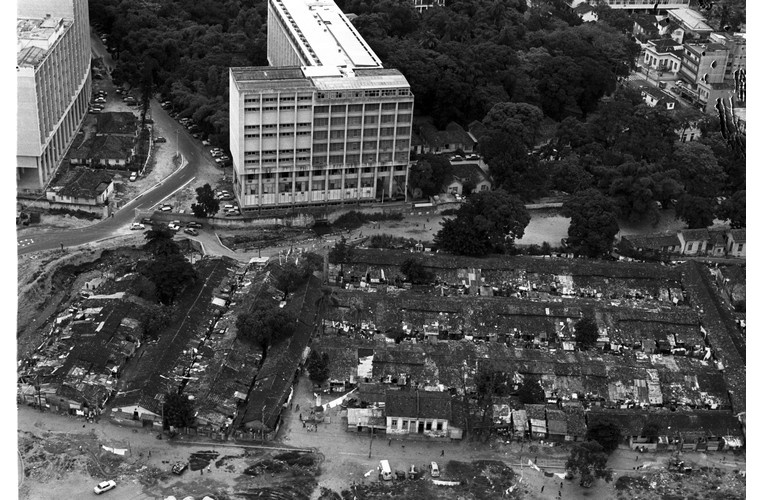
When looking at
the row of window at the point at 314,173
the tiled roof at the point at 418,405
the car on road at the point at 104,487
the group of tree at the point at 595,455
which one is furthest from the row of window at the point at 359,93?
the car on road at the point at 104,487

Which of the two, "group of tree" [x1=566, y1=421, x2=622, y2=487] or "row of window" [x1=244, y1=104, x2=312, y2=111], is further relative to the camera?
"row of window" [x1=244, y1=104, x2=312, y2=111]

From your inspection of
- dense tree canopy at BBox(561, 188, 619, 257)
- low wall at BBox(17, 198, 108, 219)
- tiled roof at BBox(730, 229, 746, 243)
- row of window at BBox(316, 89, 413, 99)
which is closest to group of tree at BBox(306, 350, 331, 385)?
row of window at BBox(316, 89, 413, 99)

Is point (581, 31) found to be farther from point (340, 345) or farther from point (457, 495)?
point (457, 495)

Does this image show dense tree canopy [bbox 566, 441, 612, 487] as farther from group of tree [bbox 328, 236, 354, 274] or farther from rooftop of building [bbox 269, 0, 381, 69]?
Result: rooftop of building [bbox 269, 0, 381, 69]

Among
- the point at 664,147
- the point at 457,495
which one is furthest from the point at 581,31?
the point at 457,495

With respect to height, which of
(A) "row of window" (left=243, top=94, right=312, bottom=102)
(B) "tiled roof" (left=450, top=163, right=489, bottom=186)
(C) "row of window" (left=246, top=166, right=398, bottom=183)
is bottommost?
(B) "tiled roof" (left=450, top=163, right=489, bottom=186)
